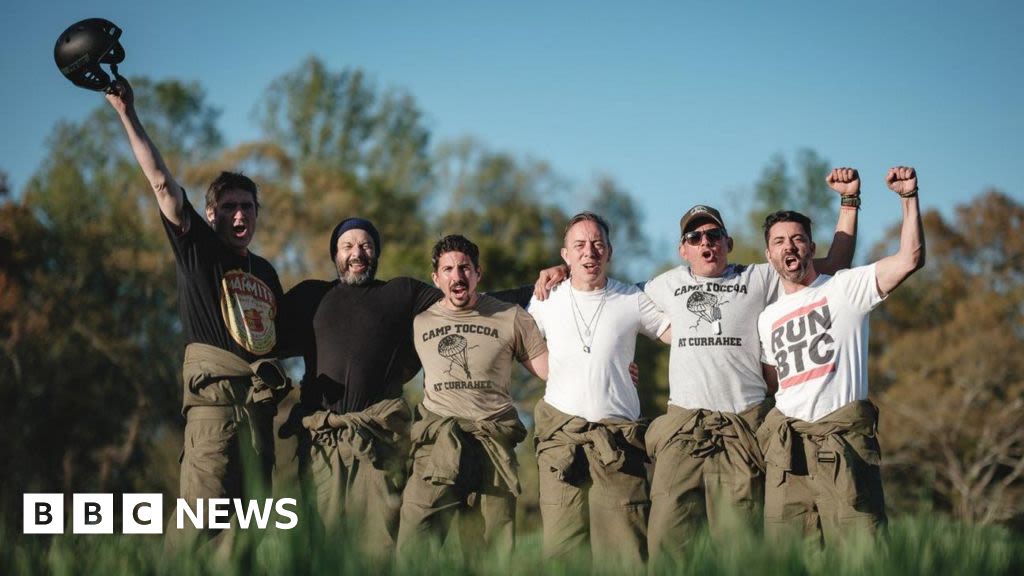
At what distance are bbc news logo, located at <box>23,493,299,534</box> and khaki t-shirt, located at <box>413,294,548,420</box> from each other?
1362 mm

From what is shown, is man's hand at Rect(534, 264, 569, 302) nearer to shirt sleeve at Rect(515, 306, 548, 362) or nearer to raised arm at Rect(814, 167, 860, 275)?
shirt sleeve at Rect(515, 306, 548, 362)

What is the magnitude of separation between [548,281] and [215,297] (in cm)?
197

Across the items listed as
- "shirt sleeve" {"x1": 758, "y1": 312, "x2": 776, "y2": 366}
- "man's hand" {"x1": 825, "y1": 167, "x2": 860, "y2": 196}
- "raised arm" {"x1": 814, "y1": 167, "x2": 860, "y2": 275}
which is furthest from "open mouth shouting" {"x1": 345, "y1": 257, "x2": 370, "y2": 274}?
"man's hand" {"x1": 825, "y1": 167, "x2": 860, "y2": 196}

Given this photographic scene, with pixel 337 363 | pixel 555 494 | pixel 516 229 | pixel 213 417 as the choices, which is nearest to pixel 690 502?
pixel 555 494

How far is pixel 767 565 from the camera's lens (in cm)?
346

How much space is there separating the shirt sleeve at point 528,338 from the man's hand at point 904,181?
2.16 metres

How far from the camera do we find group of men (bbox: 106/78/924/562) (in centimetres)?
614

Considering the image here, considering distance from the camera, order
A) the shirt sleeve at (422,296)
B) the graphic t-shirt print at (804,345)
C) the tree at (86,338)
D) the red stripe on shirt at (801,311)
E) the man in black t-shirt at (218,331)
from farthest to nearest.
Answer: the tree at (86,338) < the shirt sleeve at (422,296) < the red stripe on shirt at (801,311) < the graphic t-shirt print at (804,345) < the man in black t-shirt at (218,331)

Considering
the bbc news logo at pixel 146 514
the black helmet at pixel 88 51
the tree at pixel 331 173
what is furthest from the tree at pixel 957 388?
the black helmet at pixel 88 51

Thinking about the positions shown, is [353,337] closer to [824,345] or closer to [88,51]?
[88,51]

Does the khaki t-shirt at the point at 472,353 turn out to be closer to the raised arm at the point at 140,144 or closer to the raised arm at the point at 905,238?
the raised arm at the point at 140,144

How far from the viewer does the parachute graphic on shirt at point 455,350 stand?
21.9 feet

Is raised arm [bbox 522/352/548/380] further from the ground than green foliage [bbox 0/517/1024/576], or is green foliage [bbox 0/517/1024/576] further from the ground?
Result: raised arm [bbox 522/352/548/380]

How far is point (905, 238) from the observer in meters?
6.00
